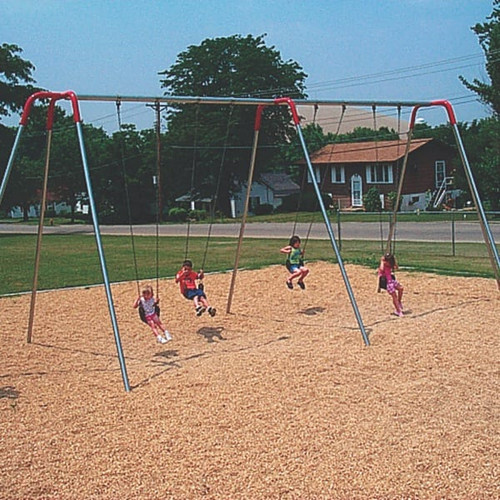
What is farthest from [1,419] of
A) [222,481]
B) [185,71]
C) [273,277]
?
[185,71]

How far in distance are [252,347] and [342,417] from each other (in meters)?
2.92

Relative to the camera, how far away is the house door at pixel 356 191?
4959 cm

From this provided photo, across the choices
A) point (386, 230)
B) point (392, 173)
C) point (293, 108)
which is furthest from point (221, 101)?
point (392, 173)

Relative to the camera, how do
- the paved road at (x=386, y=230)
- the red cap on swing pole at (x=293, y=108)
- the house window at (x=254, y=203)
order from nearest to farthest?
the red cap on swing pole at (x=293, y=108) → the paved road at (x=386, y=230) → the house window at (x=254, y=203)

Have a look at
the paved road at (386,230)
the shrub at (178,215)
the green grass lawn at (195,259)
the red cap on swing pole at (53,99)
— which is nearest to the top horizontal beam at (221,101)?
the red cap on swing pole at (53,99)

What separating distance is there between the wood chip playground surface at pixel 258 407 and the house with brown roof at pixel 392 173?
36740 mm

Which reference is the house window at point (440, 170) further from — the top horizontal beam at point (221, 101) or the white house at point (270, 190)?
the top horizontal beam at point (221, 101)

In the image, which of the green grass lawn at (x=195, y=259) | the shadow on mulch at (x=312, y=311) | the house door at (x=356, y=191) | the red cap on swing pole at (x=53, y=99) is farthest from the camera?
the house door at (x=356, y=191)

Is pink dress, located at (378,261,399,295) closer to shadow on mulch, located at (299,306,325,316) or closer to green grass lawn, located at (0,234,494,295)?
shadow on mulch, located at (299,306,325,316)

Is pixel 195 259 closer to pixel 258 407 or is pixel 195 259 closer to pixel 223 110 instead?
pixel 258 407

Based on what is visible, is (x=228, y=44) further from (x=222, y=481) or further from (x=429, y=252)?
(x=222, y=481)

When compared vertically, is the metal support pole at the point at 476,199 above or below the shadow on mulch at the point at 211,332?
above

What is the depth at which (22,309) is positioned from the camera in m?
11.7

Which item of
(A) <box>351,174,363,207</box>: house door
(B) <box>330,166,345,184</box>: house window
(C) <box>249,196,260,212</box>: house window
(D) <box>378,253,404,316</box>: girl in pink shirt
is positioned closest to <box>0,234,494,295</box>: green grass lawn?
(D) <box>378,253,404,316</box>: girl in pink shirt
